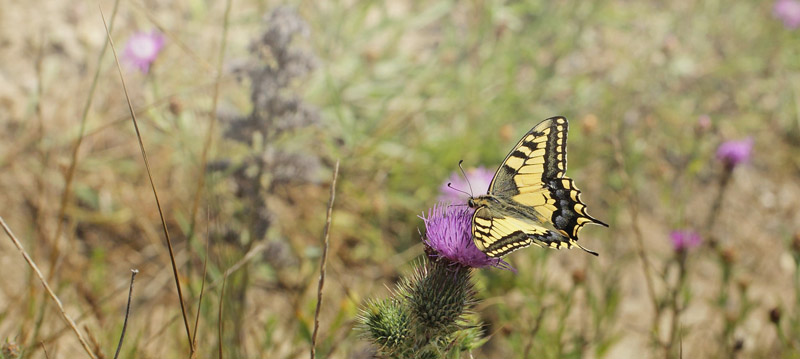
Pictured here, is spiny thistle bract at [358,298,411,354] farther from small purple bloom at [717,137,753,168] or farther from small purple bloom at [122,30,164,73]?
small purple bloom at [717,137,753,168]

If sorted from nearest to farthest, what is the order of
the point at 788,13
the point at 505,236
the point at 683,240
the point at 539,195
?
the point at 505,236
the point at 539,195
the point at 683,240
the point at 788,13

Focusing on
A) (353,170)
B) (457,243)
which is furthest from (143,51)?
(457,243)

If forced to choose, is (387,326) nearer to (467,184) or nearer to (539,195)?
(539,195)

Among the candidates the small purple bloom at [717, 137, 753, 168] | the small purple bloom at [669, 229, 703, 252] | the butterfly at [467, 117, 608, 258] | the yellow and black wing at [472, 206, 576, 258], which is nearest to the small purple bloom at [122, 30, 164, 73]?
the butterfly at [467, 117, 608, 258]

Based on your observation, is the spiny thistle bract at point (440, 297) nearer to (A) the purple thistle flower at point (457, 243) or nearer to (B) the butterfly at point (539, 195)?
(A) the purple thistle flower at point (457, 243)

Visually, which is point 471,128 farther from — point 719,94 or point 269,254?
point 719,94

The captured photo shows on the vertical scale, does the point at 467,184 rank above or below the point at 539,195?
above
